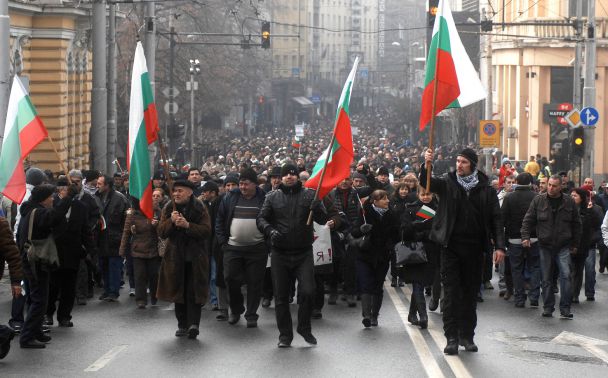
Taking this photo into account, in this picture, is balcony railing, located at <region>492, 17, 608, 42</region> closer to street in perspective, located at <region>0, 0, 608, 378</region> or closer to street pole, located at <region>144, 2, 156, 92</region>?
street pole, located at <region>144, 2, 156, 92</region>

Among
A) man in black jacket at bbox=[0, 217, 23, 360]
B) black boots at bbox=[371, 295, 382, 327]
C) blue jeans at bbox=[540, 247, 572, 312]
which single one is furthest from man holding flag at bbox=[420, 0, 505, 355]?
man in black jacket at bbox=[0, 217, 23, 360]

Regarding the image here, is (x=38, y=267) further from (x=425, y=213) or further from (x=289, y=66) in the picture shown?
(x=289, y=66)

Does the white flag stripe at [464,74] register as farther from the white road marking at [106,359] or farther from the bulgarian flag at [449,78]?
the white road marking at [106,359]

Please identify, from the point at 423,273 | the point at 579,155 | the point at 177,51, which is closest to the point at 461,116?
the point at 177,51

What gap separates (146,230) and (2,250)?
17.4 ft

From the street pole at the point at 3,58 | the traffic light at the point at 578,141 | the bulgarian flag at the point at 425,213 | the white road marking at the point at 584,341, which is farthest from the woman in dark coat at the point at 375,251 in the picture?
the traffic light at the point at 578,141

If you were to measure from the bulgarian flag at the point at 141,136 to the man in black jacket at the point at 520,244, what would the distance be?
5099 millimetres

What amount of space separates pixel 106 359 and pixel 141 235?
4504mm

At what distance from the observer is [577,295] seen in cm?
1842

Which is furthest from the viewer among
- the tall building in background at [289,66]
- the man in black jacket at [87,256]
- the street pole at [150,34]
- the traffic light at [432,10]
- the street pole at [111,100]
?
the tall building in background at [289,66]

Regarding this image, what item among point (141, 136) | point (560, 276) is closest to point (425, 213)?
point (560, 276)

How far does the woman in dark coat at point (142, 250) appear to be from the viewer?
17500 mm

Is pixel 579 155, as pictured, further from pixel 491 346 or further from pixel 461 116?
pixel 461 116

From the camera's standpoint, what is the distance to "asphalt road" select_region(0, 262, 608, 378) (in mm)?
12430
